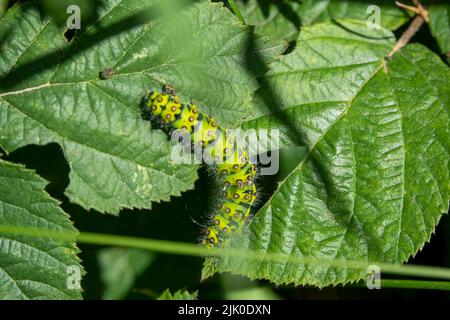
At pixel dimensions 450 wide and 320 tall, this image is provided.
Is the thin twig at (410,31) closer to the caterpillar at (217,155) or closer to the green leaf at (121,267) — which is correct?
the caterpillar at (217,155)

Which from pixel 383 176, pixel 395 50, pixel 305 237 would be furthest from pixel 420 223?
pixel 395 50

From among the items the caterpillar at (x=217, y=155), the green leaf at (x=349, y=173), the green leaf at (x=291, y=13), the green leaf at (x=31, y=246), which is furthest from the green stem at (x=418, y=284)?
the green leaf at (x=291, y=13)

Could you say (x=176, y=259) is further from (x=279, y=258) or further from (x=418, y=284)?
(x=418, y=284)

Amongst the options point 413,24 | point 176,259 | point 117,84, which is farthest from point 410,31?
point 176,259

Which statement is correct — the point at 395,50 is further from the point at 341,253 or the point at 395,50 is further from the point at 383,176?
the point at 341,253

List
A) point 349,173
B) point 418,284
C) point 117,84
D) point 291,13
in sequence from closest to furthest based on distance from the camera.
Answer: point 418,284 < point 117,84 < point 349,173 < point 291,13

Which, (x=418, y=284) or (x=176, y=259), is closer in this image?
(x=418, y=284)


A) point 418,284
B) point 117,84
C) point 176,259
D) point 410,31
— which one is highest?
point 410,31
